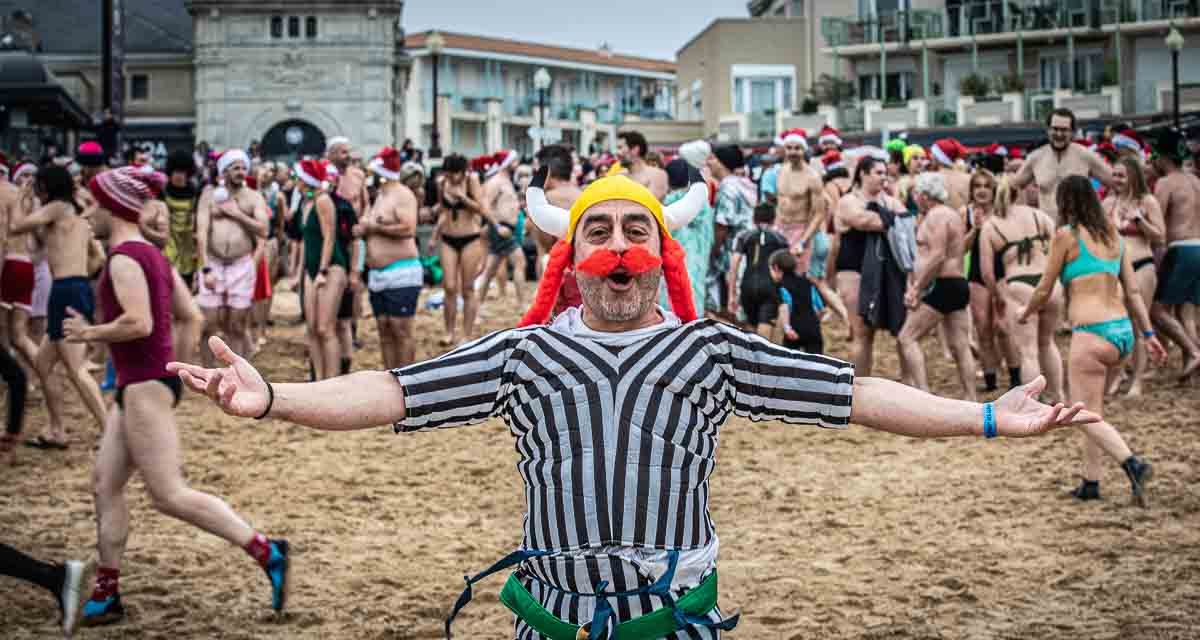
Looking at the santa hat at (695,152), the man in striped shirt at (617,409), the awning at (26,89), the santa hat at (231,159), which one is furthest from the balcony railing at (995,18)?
the man in striped shirt at (617,409)

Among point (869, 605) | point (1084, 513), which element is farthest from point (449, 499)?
point (1084, 513)

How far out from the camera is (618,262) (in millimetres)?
3160

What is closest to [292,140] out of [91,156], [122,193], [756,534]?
[91,156]

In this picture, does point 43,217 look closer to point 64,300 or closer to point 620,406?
point 64,300

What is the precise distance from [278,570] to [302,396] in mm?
2826

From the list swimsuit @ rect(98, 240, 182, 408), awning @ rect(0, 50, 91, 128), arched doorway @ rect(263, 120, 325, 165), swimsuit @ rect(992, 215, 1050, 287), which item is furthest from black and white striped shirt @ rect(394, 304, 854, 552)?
arched doorway @ rect(263, 120, 325, 165)

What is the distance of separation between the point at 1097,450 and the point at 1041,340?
7.57 ft

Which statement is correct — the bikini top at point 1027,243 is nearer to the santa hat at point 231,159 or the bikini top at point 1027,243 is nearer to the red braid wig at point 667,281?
the santa hat at point 231,159

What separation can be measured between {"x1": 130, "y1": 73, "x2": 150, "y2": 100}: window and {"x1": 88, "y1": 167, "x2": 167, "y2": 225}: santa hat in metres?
53.6

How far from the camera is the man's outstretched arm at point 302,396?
3125mm

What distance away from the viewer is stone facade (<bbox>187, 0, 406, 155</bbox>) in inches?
2076

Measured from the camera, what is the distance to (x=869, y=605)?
6.14 metres

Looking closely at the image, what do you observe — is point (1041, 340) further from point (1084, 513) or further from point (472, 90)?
point (472, 90)

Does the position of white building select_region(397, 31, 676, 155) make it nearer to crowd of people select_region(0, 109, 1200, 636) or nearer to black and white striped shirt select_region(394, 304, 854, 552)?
crowd of people select_region(0, 109, 1200, 636)
